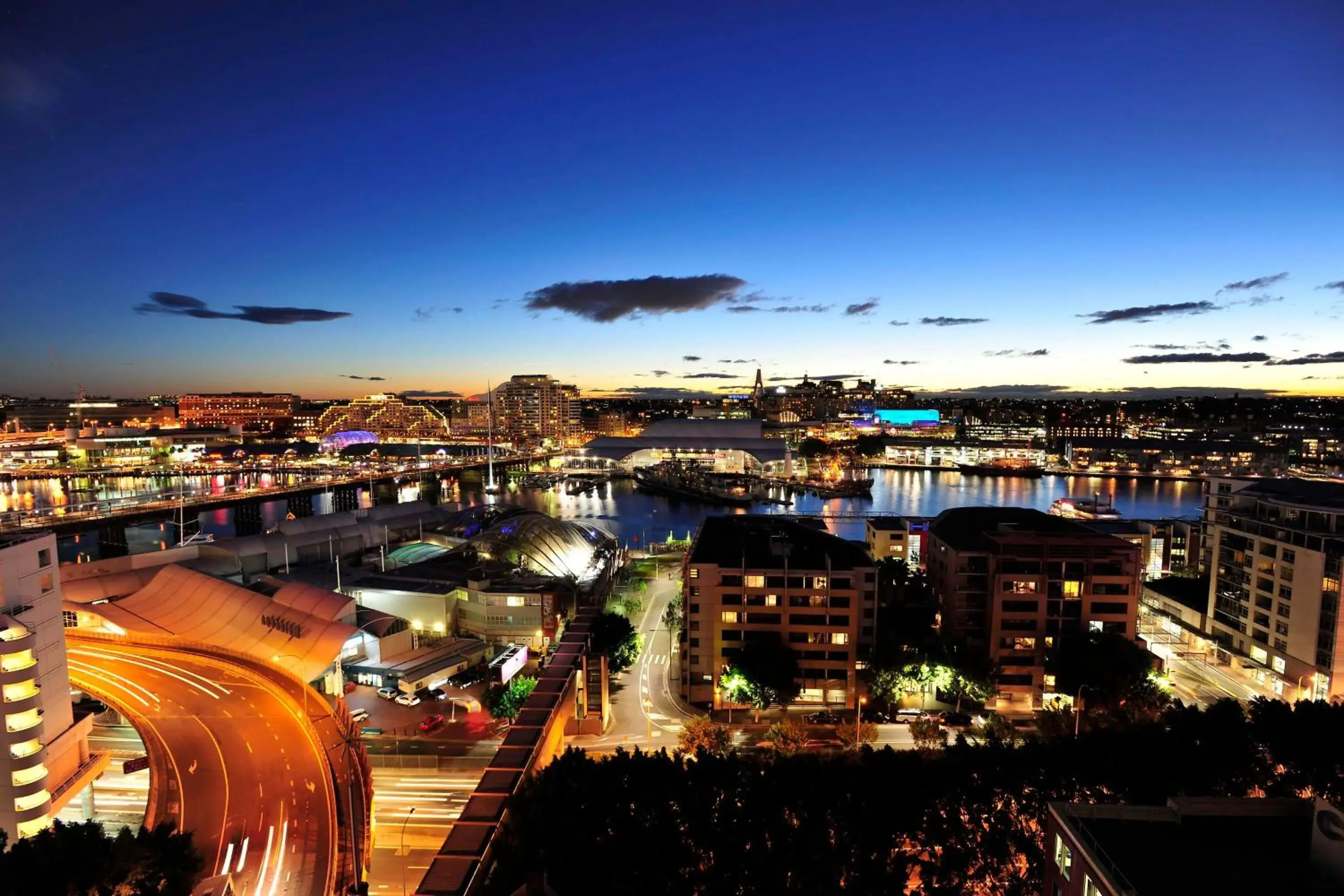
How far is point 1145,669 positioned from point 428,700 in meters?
9.04

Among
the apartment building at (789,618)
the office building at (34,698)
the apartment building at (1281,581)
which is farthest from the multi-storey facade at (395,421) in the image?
the apartment building at (1281,581)

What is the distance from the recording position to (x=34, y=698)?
5.38 m

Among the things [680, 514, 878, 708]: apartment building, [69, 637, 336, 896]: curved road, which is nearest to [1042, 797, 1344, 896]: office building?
[69, 637, 336, 896]: curved road

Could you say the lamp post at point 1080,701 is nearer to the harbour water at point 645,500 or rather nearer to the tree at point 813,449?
the harbour water at point 645,500

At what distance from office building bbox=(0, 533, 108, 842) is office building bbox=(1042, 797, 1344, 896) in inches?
282

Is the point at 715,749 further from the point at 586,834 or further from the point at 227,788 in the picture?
the point at 227,788

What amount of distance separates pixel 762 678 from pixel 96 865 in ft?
20.3

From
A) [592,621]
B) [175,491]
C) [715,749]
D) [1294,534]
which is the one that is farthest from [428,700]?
[175,491]

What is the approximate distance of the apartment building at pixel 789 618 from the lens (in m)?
8.89

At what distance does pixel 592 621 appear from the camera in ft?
31.6

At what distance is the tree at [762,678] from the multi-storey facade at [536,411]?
50.6 metres

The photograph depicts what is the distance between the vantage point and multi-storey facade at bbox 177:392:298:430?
207ft

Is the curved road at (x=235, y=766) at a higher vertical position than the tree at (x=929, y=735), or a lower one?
higher

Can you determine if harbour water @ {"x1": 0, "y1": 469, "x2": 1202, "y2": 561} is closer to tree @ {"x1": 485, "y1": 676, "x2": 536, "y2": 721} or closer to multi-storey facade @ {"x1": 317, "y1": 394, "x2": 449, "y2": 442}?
tree @ {"x1": 485, "y1": 676, "x2": 536, "y2": 721}
